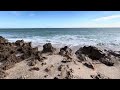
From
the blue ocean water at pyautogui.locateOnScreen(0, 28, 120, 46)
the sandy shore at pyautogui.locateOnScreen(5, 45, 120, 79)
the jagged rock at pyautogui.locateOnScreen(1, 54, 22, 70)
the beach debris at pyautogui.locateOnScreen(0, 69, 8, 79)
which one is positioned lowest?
the blue ocean water at pyautogui.locateOnScreen(0, 28, 120, 46)

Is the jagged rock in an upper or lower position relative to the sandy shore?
upper

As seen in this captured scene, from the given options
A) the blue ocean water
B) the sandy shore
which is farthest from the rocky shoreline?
the blue ocean water

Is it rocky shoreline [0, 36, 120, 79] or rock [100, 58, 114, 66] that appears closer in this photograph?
→ rocky shoreline [0, 36, 120, 79]

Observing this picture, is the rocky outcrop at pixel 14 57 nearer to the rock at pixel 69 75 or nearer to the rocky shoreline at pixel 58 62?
the rocky shoreline at pixel 58 62

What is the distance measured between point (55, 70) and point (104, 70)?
4.37ft

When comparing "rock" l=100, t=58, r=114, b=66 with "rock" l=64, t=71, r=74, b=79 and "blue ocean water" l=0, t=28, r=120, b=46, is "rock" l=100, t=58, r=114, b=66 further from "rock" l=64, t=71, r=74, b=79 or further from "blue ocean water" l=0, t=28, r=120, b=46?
"blue ocean water" l=0, t=28, r=120, b=46

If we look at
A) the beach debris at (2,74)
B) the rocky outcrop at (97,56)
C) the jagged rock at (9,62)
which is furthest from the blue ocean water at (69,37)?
the beach debris at (2,74)

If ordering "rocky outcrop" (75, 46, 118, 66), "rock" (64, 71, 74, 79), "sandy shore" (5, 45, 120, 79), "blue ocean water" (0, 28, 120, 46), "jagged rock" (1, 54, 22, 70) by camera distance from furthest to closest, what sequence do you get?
"blue ocean water" (0, 28, 120, 46) → "rocky outcrop" (75, 46, 118, 66) → "jagged rock" (1, 54, 22, 70) → "sandy shore" (5, 45, 120, 79) → "rock" (64, 71, 74, 79)

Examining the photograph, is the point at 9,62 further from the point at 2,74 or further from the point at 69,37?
the point at 69,37

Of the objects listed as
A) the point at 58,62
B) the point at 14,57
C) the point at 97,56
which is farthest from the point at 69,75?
the point at 14,57

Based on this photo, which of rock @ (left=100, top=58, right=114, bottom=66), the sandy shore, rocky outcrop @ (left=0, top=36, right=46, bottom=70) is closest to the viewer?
the sandy shore
